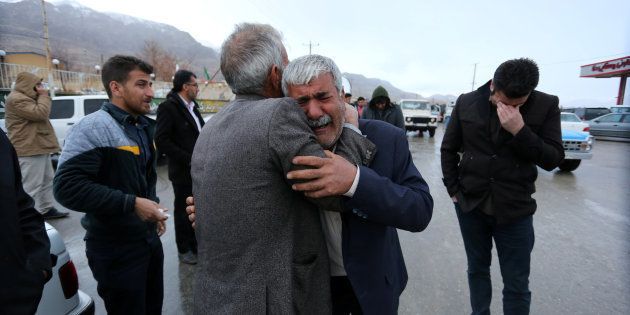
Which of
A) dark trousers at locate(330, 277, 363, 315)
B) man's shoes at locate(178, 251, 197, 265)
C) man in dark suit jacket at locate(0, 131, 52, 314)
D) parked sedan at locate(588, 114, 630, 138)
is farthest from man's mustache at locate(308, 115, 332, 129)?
parked sedan at locate(588, 114, 630, 138)

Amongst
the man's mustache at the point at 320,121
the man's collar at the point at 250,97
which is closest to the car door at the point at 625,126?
the man's mustache at the point at 320,121

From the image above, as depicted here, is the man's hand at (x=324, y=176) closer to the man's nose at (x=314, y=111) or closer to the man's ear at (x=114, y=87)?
the man's nose at (x=314, y=111)

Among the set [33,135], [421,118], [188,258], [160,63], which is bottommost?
[188,258]

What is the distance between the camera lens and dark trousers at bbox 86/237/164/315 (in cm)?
197

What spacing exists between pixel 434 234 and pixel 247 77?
12.9 feet

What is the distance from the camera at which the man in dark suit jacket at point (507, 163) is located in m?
1.96

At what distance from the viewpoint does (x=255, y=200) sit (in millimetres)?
1004

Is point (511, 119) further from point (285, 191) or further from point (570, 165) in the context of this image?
point (570, 165)

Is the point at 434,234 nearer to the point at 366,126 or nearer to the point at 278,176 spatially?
the point at 366,126

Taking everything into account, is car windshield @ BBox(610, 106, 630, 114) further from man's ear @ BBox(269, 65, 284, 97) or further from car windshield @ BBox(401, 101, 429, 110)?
man's ear @ BBox(269, 65, 284, 97)

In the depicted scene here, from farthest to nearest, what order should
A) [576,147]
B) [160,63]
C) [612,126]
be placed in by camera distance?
[160,63]
[612,126]
[576,147]

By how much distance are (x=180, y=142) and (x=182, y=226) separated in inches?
37.8

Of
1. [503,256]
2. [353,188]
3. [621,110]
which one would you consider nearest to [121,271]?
[353,188]

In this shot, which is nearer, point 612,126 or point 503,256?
point 503,256
